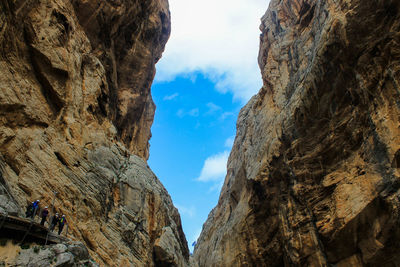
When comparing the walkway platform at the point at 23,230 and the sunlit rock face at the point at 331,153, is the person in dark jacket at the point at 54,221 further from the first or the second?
the sunlit rock face at the point at 331,153

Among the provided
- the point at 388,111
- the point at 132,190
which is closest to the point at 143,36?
the point at 132,190

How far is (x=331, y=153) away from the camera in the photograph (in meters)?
22.4

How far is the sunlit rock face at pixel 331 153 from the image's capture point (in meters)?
17.9

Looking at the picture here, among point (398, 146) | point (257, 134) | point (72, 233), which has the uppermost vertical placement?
point (257, 134)

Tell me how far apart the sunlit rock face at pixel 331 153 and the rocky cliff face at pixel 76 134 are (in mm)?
9629

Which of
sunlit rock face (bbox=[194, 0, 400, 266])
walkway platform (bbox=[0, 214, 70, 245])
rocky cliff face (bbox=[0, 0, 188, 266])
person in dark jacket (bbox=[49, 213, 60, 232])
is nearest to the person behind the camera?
walkway platform (bbox=[0, 214, 70, 245])

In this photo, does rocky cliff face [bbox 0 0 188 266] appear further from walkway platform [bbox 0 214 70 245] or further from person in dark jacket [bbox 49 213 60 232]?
person in dark jacket [bbox 49 213 60 232]

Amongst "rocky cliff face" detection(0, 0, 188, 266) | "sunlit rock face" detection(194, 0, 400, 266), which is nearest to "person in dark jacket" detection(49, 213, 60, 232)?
"rocky cliff face" detection(0, 0, 188, 266)

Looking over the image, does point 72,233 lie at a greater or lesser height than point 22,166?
lesser

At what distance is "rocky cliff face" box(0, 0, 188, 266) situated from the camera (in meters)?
16.3

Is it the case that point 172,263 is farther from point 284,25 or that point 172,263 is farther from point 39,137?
point 284,25

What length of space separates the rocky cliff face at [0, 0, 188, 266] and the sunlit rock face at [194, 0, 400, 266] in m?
9.63

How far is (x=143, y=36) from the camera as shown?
36.4 meters

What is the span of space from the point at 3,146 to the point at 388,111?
20.1 metres
